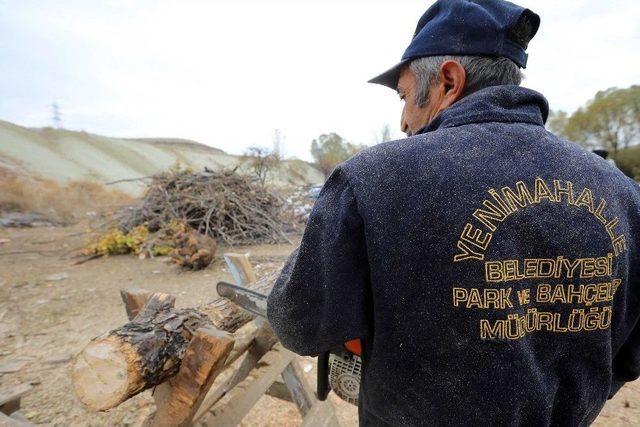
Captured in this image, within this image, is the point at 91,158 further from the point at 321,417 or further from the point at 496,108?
the point at 496,108

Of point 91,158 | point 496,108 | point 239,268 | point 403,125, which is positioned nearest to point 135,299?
point 239,268

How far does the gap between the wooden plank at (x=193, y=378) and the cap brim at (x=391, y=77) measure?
3.83 ft

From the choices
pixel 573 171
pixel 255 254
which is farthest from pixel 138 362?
pixel 255 254

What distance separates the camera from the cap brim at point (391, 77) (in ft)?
3.81

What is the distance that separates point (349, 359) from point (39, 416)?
9.12 ft

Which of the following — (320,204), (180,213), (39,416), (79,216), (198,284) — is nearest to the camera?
(320,204)

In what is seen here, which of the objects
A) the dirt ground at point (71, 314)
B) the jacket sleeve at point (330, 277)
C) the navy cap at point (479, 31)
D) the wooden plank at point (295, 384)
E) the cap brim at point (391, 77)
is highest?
the navy cap at point (479, 31)

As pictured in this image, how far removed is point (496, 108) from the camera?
90 centimetres

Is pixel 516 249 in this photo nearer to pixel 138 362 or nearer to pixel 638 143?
pixel 138 362

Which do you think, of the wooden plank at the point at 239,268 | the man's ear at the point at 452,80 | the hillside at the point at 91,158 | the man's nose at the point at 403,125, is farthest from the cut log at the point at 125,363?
the hillside at the point at 91,158

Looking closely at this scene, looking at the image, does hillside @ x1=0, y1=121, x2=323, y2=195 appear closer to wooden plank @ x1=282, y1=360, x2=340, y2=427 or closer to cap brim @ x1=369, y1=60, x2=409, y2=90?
wooden plank @ x1=282, y1=360, x2=340, y2=427

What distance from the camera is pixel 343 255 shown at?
86cm

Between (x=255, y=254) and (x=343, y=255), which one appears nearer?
(x=343, y=255)

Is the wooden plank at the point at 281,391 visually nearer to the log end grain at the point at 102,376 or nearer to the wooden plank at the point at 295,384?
the wooden plank at the point at 295,384
